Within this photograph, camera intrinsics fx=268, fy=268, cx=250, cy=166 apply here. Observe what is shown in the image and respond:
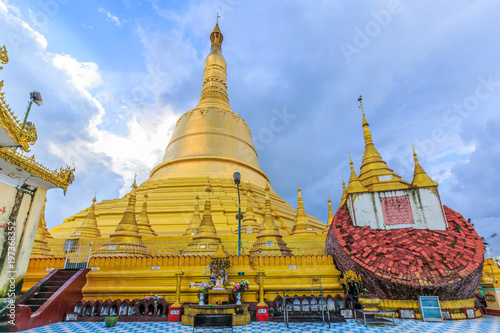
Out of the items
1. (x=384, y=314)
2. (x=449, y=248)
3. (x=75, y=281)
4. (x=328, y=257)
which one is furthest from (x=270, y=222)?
(x=75, y=281)

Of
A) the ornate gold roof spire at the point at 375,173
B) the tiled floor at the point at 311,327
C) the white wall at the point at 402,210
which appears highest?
the ornate gold roof spire at the point at 375,173

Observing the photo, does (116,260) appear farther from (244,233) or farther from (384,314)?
(384,314)

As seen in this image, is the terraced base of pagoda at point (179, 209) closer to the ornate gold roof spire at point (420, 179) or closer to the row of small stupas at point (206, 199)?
the row of small stupas at point (206, 199)

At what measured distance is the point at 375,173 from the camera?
11531 mm

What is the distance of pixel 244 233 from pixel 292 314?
23.3 ft

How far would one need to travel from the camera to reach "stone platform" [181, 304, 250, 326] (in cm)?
736

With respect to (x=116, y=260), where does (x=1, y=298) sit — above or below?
below

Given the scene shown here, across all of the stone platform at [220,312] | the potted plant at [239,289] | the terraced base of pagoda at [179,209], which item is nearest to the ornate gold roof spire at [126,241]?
the terraced base of pagoda at [179,209]

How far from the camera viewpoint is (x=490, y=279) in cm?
1088

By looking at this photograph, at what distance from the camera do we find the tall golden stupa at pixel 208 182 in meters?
16.6

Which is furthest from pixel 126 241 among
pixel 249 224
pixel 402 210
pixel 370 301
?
pixel 402 210

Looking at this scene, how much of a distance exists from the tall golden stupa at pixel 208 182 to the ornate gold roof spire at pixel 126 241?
6.55 ft

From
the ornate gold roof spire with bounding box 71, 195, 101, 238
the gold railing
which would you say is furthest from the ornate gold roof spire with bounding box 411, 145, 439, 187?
the ornate gold roof spire with bounding box 71, 195, 101, 238

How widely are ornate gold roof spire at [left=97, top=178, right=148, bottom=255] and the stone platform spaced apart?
552 centimetres
